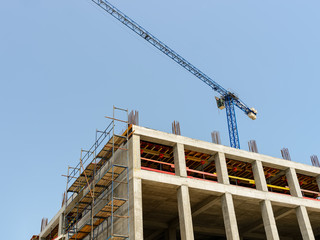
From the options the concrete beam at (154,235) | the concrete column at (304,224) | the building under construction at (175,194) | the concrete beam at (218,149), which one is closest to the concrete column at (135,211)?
the building under construction at (175,194)

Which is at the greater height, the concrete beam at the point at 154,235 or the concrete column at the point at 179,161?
the concrete column at the point at 179,161

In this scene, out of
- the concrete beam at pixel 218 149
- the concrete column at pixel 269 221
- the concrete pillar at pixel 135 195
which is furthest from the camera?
the concrete column at pixel 269 221

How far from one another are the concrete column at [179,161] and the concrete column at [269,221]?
7.52 meters

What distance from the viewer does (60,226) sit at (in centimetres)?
3678

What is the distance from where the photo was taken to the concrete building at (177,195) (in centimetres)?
2603

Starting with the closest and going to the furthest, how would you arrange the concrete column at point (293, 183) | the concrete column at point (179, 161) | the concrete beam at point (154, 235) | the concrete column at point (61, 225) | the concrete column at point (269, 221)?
the concrete column at point (179, 161), the concrete column at point (269, 221), the concrete column at point (293, 183), the concrete beam at point (154, 235), the concrete column at point (61, 225)

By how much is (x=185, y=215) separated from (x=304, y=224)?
37.9 ft

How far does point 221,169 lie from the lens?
29.9 meters

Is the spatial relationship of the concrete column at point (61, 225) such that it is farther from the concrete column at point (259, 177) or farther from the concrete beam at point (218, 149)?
the concrete column at point (259, 177)

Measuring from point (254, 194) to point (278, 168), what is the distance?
16.4 ft

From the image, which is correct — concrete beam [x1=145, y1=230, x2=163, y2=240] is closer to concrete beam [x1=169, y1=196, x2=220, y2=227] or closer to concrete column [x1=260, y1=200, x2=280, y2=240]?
concrete beam [x1=169, y1=196, x2=220, y2=227]

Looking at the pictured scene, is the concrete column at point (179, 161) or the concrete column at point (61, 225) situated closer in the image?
the concrete column at point (179, 161)

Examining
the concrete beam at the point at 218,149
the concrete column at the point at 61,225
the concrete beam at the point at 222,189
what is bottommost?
the concrete beam at the point at 222,189

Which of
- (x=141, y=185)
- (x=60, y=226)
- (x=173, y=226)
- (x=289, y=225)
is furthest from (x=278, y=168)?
(x=60, y=226)
